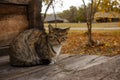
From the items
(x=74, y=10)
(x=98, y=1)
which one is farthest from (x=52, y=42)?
(x=74, y=10)

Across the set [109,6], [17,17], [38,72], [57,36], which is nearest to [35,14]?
[17,17]

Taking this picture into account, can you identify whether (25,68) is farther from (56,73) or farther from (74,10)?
(74,10)

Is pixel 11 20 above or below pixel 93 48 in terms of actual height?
above

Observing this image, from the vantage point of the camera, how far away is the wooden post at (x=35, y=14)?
256 centimetres

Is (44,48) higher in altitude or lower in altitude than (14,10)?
lower

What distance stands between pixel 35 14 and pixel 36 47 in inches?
24.2

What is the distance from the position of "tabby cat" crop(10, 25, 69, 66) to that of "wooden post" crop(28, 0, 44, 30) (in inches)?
15.2

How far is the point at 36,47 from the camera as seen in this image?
213cm

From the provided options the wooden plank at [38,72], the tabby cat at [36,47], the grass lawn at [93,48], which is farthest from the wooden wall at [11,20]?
the grass lawn at [93,48]

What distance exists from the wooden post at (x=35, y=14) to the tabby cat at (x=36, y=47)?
0.38 m

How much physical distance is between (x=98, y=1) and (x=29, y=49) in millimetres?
8438

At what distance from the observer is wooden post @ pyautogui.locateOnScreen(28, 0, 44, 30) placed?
A: 256cm

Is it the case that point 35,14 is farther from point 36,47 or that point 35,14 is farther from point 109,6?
point 109,6

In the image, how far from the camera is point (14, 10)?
8.54 feet
